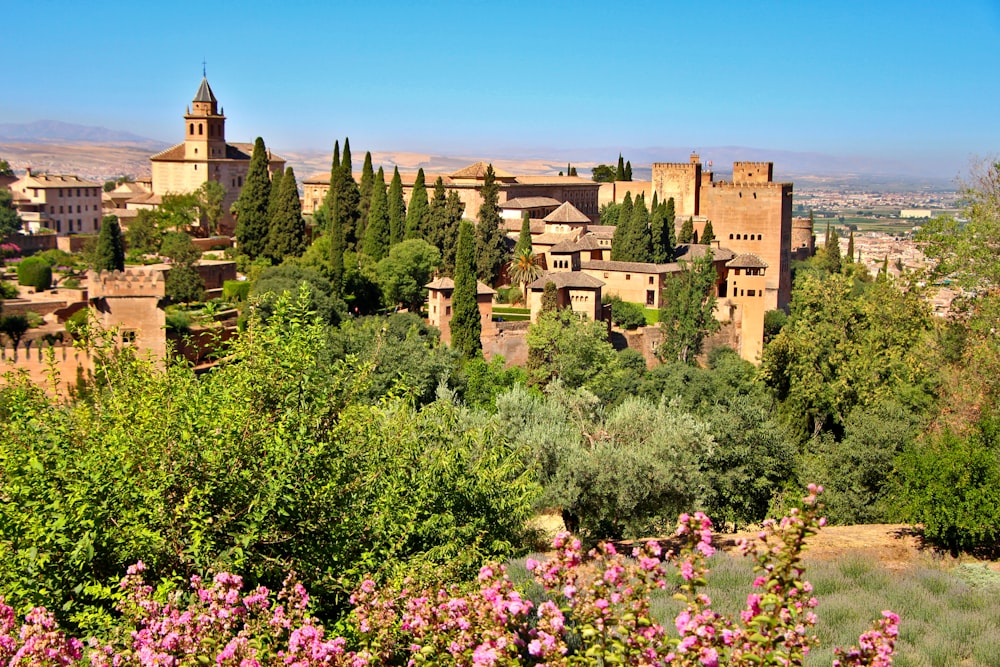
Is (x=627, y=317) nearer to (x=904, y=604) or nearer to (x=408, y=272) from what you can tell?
(x=408, y=272)

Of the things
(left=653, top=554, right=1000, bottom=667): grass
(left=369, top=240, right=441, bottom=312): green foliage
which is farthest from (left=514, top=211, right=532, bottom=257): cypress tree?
(left=653, top=554, right=1000, bottom=667): grass

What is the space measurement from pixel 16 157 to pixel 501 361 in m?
163

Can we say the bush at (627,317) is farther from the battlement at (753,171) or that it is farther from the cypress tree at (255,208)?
the battlement at (753,171)

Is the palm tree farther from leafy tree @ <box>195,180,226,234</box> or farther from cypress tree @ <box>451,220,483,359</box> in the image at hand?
leafy tree @ <box>195,180,226,234</box>

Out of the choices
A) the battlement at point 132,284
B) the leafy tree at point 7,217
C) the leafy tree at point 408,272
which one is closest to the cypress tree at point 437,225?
the leafy tree at point 408,272

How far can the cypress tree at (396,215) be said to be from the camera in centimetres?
3791

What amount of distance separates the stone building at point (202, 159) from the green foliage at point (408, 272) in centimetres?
1970

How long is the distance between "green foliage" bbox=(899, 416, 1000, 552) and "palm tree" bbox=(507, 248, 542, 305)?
2602 cm

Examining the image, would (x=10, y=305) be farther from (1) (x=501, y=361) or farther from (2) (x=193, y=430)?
(2) (x=193, y=430)

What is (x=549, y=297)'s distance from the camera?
31953mm

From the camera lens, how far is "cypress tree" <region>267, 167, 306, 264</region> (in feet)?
113

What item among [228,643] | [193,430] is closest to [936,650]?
[228,643]

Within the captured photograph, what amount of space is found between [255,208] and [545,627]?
32.6 m

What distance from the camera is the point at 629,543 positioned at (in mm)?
12742
